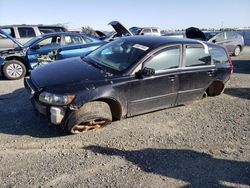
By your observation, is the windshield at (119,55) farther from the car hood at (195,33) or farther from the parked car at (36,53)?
the car hood at (195,33)

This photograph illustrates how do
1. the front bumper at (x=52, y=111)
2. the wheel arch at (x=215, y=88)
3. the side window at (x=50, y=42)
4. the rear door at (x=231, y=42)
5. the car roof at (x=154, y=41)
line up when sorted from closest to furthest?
the front bumper at (x=52, y=111)
the car roof at (x=154, y=41)
the wheel arch at (x=215, y=88)
the side window at (x=50, y=42)
the rear door at (x=231, y=42)

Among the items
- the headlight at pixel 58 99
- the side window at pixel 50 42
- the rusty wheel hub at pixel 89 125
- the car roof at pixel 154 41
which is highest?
the car roof at pixel 154 41

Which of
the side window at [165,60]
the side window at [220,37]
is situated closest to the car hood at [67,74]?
the side window at [165,60]

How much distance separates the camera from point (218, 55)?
682cm

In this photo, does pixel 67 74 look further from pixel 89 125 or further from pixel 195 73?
pixel 195 73

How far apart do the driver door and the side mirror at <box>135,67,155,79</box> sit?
0.20 feet

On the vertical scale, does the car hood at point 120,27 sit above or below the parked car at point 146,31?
above

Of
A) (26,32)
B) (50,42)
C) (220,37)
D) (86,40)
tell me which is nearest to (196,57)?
(86,40)

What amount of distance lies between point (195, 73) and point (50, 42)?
537 cm

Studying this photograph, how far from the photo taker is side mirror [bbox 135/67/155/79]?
5129 mm

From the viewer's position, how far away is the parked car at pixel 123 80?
15.1 ft

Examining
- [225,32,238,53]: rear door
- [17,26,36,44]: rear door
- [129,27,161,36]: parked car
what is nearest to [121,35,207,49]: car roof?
[17,26,36,44]: rear door

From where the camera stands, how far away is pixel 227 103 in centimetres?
680

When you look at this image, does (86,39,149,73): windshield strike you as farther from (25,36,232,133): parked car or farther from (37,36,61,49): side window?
(37,36,61,49): side window
